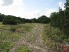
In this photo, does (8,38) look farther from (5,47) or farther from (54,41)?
(5,47)

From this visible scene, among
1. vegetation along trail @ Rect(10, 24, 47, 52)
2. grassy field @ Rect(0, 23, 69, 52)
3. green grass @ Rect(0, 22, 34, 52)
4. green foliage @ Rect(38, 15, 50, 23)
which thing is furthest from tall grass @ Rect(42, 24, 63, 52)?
green foliage @ Rect(38, 15, 50, 23)

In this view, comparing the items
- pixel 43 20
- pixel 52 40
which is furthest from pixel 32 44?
pixel 43 20

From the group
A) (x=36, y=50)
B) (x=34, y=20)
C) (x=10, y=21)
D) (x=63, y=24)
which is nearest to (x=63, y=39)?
(x=63, y=24)

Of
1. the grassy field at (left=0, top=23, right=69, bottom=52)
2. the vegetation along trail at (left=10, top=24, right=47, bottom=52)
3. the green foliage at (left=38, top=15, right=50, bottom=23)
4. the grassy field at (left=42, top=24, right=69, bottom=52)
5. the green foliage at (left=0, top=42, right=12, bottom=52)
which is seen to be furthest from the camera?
the green foliage at (left=38, top=15, right=50, bottom=23)

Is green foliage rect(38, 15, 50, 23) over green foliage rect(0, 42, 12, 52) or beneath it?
over

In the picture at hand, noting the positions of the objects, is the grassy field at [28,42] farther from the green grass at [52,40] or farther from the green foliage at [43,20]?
the green foliage at [43,20]

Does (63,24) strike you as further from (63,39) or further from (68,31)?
(63,39)

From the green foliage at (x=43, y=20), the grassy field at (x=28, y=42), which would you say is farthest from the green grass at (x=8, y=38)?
the green foliage at (x=43, y=20)

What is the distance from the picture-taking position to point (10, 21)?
2125 inches

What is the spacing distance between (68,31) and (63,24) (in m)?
A: 1.07

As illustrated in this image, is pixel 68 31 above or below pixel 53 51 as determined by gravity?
above

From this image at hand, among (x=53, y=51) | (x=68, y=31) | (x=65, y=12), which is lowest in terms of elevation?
(x=53, y=51)

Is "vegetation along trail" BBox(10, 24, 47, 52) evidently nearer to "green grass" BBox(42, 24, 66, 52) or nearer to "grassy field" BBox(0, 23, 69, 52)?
"grassy field" BBox(0, 23, 69, 52)

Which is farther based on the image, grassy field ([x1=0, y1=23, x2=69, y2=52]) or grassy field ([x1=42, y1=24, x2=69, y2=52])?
grassy field ([x1=42, y1=24, x2=69, y2=52])
